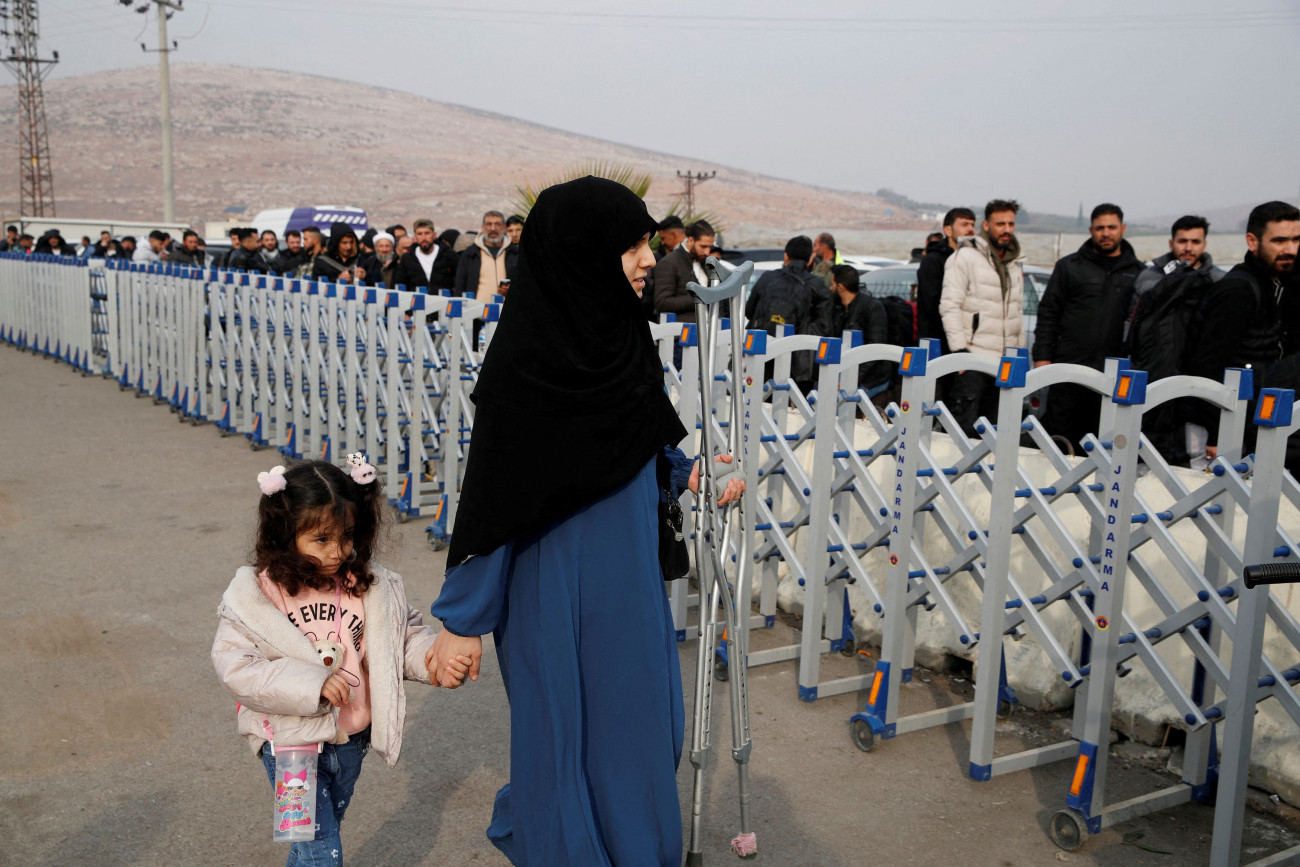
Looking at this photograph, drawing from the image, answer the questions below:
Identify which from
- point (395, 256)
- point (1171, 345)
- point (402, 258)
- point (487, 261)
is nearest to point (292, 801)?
point (1171, 345)

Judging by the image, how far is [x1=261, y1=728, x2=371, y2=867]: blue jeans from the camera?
9.00ft

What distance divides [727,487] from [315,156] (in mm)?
101904

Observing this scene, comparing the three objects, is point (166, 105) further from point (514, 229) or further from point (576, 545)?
point (576, 545)

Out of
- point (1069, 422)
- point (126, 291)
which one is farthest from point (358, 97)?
point (1069, 422)

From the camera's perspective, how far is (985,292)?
7.27m

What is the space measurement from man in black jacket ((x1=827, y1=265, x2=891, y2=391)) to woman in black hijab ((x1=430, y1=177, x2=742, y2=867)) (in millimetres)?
5627

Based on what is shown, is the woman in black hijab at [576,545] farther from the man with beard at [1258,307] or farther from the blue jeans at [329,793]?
the man with beard at [1258,307]

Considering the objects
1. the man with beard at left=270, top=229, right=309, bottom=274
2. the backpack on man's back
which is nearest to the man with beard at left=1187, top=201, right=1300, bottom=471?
the backpack on man's back

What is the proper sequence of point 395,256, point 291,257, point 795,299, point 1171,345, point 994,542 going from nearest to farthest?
point 994,542 → point 1171,345 → point 795,299 → point 395,256 → point 291,257

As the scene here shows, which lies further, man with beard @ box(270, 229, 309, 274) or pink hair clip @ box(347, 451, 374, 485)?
man with beard @ box(270, 229, 309, 274)

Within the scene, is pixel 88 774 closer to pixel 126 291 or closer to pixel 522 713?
pixel 522 713

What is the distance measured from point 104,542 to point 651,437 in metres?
5.61

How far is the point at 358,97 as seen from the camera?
130m

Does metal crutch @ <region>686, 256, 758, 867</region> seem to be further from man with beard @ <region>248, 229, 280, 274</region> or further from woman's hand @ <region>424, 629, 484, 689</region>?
man with beard @ <region>248, 229, 280, 274</region>
